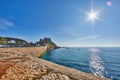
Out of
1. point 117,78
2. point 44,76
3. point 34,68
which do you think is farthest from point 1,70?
point 117,78

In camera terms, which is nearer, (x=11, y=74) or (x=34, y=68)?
(x=11, y=74)

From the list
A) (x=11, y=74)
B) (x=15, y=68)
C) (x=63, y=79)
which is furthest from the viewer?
(x=15, y=68)

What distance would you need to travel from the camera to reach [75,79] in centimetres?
2066

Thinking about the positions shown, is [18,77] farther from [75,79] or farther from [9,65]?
[75,79]

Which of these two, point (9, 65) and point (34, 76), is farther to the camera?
point (9, 65)

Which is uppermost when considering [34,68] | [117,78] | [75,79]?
[34,68]

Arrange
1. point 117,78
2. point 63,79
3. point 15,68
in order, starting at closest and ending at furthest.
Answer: point 63,79 → point 15,68 → point 117,78

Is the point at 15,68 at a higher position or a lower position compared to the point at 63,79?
higher

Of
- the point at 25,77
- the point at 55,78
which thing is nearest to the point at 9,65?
the point at 25,77

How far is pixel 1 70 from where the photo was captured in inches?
864

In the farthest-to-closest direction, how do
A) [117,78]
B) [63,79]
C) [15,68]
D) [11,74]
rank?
[117,78] < [15,68] < [11,74] < [63,79]

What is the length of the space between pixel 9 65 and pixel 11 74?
341cm

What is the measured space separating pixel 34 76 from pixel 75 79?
628 cm

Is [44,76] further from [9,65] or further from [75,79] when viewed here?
[9,65]
